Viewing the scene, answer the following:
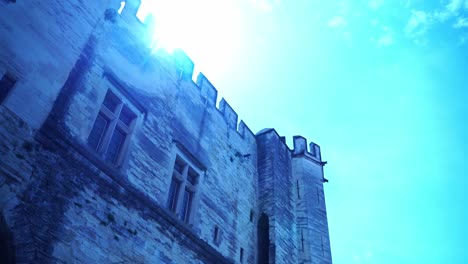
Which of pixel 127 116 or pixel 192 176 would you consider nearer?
pixel 127 116

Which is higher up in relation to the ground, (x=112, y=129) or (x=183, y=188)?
(x=112, y=129)

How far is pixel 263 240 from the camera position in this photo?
10133 mm

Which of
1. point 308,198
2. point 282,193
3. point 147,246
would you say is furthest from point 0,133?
point 308,198

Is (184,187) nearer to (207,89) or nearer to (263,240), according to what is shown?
(263,240)

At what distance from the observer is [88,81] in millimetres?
6762

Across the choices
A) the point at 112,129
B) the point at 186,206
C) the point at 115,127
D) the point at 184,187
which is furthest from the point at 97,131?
the point at 186,206

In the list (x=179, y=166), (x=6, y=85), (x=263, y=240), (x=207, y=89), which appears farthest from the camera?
(x=207, y=89)

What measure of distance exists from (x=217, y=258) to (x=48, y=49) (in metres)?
4.80

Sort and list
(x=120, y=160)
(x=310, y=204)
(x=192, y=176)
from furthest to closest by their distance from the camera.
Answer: (x=310, y=204) < (x=192, y=176) < (x=120, y=160)

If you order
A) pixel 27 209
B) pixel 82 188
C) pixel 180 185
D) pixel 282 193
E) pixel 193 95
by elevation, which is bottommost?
pixel 27 209

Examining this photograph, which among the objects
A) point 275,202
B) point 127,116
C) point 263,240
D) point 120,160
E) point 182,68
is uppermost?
point 182,68

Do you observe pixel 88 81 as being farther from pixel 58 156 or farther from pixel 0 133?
pixel 0 133

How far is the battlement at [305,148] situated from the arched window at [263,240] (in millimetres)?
3277

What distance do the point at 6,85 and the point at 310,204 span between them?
864cm
